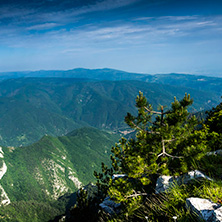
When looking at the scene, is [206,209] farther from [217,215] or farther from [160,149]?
[160,149]

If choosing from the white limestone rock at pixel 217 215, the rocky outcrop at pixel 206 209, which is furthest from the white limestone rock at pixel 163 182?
the white limestone rock at pixel 217 215

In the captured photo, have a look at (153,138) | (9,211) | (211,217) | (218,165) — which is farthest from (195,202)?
(9,211)

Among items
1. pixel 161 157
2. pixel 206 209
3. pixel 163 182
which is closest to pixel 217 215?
pixel 206 209

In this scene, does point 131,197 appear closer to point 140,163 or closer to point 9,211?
point 140,163

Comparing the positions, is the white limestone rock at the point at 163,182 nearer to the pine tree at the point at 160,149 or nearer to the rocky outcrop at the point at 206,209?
the pine tree at the point at 160,149

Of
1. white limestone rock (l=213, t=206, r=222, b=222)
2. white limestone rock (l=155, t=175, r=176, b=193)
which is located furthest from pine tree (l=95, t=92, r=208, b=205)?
white limestone rock (l=213, t=206, r=222, b=222)

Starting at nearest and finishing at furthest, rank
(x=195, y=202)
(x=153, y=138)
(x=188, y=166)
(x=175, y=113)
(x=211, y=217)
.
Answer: (x=211, y=217), (x=195, y=202), (x=188, y=166), (x=175, y=113), (x=153, y=138)

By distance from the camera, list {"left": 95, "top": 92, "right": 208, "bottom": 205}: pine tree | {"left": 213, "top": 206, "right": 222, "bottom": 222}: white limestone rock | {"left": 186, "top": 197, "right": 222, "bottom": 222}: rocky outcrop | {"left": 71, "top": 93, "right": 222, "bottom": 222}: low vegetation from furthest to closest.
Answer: {"left": 95, "top": 92, "right": 208, "bottom": 205}: pine tree, {"left": 71, "top": 93, "right": 222, "bottom": 222}: low vegetation, {"left": 186, "top": 197, "right": 222, "bottom": 222}: rocky outcrop, {"left": 213, "top": 206, "right": 222, "bottom": 222}: white limestone rock

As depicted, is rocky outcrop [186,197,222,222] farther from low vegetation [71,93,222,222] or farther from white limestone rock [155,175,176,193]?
white limestone rock [155,175,176,193]
